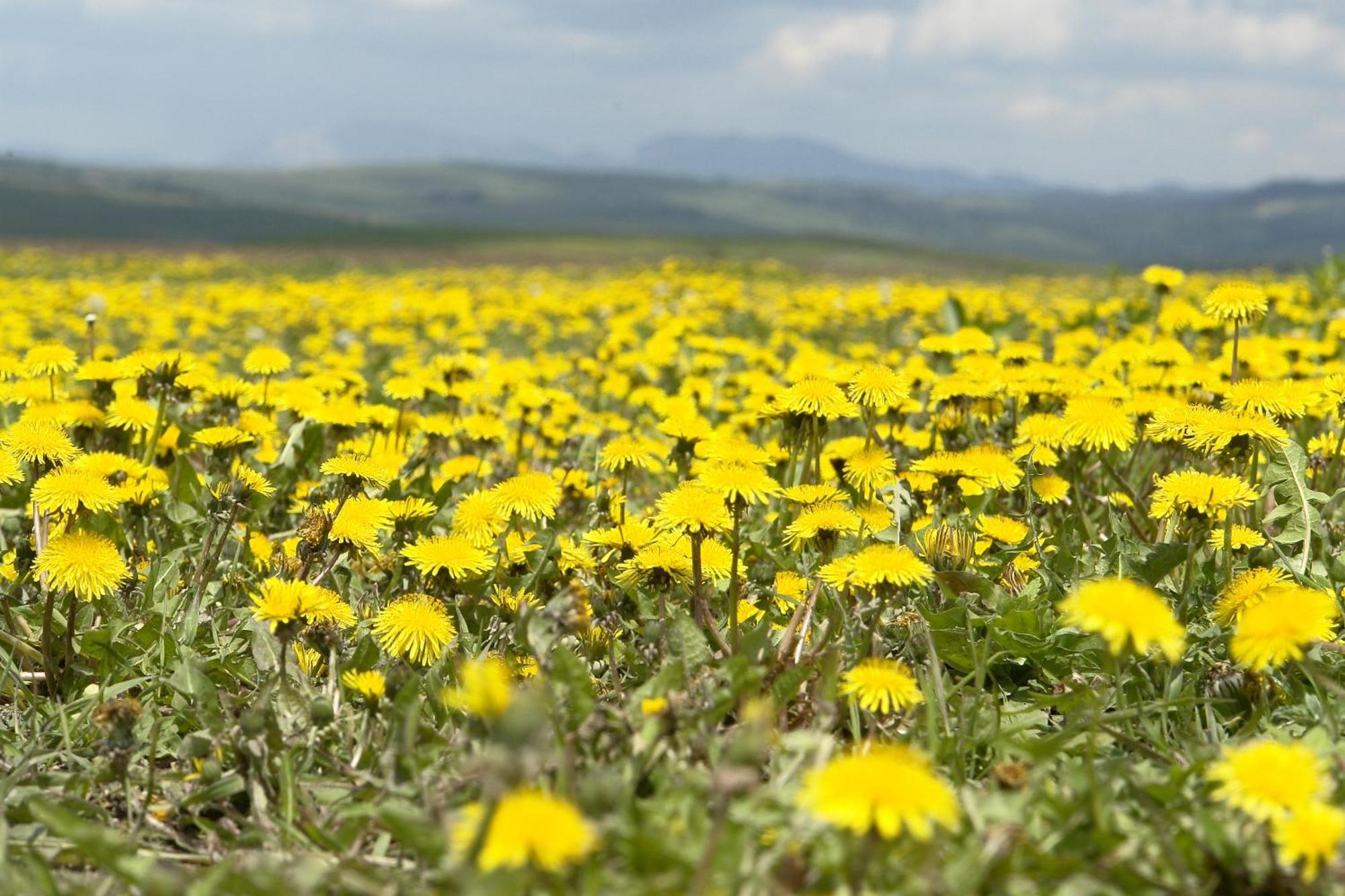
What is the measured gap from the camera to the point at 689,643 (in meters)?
2.51

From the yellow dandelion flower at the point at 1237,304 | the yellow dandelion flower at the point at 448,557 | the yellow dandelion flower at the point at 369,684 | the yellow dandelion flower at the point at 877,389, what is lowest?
the yellow dandelion flower at the point at 369,684

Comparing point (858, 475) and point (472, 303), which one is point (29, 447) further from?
point (472, 303)

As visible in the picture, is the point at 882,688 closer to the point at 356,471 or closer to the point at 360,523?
the point at 360,523

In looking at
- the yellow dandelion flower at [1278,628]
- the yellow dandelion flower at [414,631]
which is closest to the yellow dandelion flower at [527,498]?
the yellow dandelion flower at [414,631]

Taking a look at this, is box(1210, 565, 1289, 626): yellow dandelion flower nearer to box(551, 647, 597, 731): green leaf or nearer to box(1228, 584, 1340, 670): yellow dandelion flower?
box(1228, 584, 1340, 670): yellow dandelion flower

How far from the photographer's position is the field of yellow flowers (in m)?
1.61

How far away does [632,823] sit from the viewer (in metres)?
1.74

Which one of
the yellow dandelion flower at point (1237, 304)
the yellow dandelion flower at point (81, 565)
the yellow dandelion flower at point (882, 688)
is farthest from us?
the yellow dandelion flower at point (1237, 304)

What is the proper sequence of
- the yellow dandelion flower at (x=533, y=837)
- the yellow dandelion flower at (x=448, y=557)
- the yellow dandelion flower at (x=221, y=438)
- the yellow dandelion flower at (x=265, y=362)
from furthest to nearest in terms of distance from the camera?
the yellow dandelion flower at (x=265, y=362), the yellow dandelion flower at (x=221, y=438), the yellow dandelion flower at (x=448, y=557), the yellow dandelion flower at (x=533, y=837)

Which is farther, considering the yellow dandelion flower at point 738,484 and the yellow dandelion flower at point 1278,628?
the yellow dandelion flower at point 738,484

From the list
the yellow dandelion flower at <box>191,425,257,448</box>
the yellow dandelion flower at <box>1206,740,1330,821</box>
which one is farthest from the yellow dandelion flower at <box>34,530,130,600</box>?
the yellow dandelion flower at <box>1206,740,1330,821</box>

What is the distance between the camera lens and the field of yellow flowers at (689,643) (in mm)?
1611

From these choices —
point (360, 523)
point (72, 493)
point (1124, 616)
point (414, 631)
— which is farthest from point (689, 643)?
point (72, 493)

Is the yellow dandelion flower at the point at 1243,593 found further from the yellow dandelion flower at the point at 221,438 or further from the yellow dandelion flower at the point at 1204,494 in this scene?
the yellow dandelion flower at the point at 221,438
